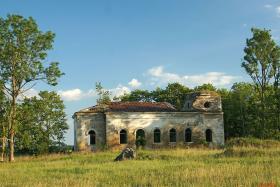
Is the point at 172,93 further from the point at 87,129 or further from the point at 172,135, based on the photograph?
the point at 87,129

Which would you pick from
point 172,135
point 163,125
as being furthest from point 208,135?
point 163,125

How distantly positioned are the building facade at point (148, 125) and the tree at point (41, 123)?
163 inches

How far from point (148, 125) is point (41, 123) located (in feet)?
49.3

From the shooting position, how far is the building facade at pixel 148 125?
132 feet

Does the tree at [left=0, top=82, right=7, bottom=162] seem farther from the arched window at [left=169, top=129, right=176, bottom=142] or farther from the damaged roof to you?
the arched window at [left=169, top=129, right=176, bottom=142]

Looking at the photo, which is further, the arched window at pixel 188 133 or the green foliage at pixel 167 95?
the green foliage at pixel 167 95

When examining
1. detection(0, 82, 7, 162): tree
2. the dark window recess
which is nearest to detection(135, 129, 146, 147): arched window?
the dark window recess

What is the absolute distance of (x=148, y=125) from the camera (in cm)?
4134

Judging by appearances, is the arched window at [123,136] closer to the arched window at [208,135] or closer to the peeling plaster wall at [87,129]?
the peeling plaster wall at [87,129]

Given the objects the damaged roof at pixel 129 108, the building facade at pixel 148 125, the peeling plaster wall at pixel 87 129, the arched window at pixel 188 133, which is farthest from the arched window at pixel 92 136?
the arched window at pixel 188 133

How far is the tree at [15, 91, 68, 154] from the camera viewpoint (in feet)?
114

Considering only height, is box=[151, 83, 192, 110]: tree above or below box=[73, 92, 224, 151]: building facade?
above

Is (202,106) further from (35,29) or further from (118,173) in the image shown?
(118,173)

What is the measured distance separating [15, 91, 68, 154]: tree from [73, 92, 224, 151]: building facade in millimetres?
4134
